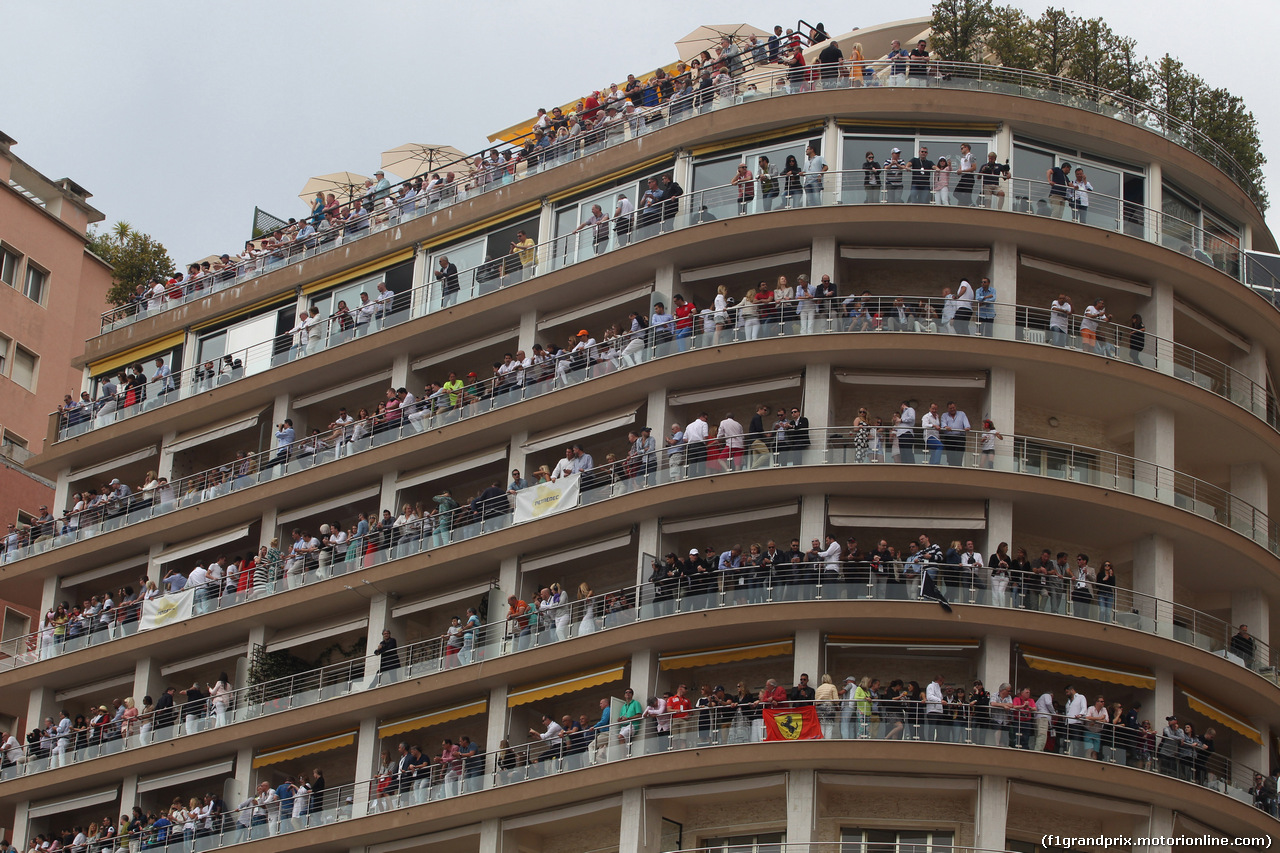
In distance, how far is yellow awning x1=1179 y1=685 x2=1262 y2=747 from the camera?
132 feet

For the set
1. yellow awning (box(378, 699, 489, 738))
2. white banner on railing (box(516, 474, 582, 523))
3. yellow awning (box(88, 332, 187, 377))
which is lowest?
yellow awning (box(378, 699, 489, 738))

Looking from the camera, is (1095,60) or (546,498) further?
(1095,60)

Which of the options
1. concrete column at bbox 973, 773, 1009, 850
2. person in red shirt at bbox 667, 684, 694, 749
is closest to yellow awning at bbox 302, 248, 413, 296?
person in red shirt at bbox 667, 684, 694, 749

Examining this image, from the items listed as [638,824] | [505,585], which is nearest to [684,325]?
[505,585]

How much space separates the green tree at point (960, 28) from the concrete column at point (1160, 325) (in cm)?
1227

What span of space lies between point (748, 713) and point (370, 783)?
367 inches

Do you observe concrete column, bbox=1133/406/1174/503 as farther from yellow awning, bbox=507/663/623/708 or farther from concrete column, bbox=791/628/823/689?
yellow awning, bbox=507/663/623/708

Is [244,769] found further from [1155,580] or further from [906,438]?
[1155,580]

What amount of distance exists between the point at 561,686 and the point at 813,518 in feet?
20.2

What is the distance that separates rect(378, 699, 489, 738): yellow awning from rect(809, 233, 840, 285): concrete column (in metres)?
11.1

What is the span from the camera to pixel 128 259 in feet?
229

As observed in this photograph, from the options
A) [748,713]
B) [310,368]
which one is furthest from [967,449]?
[310,368]

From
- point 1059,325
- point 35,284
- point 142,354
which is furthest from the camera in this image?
point 35,284

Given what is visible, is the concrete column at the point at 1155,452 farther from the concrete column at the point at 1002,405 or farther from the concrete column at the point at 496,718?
the concrete column at the point at 496,718
